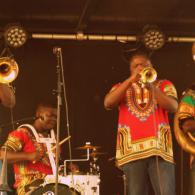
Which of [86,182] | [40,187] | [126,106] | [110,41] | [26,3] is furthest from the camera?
[110,41]

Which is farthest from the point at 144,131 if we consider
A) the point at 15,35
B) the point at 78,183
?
the point at 15,35

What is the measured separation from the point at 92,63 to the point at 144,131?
327cm

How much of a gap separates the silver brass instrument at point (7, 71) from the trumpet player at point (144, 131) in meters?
1.00

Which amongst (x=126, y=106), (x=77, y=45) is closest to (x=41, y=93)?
(x=77, y=45)

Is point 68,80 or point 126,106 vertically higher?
point 68,80

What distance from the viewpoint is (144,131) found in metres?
4.55

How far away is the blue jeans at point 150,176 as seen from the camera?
4.39 meters

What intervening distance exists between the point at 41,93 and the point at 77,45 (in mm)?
912

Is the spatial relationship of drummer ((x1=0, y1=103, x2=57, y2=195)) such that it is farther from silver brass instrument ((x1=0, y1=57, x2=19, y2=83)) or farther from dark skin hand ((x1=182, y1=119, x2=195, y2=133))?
dark skin hand ((x1=182, y1=119, x2=195, y2=133))

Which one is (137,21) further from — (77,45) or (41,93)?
(41,93)

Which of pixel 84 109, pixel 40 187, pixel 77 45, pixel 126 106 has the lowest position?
pixel 40 187

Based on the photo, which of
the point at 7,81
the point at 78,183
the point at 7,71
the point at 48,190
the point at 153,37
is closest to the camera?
the point at 7,81

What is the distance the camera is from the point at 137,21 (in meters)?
7.50

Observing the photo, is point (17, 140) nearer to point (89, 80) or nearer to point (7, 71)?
point (7, 71)
